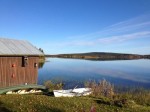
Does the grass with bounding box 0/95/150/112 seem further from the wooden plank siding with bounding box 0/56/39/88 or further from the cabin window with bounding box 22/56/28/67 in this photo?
the cabin window with bounding box 22/56/28/67

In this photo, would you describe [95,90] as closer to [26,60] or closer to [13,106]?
[26,60]

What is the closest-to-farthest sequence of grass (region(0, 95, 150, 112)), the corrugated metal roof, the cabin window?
grass (region(0, 95, 150, 112)) → the corrugated metal roof → the cabin window

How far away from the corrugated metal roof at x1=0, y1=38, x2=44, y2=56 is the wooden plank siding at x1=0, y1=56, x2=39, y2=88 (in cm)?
54

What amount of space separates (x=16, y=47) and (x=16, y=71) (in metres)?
3.10

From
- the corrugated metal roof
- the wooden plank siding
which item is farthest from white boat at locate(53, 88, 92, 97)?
the corrugated metal roof

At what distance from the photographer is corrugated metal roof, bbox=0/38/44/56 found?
2591cm

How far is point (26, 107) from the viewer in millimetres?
16172

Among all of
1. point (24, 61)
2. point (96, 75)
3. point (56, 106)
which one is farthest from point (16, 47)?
point (96, 75)

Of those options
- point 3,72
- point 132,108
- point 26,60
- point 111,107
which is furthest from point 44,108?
point 26,60

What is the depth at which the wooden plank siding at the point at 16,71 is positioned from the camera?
25.1 m

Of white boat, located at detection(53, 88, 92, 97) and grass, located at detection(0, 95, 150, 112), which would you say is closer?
grass, located at detection(0, 95, 150, 112)

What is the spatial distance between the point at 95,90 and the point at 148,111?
10446 mm

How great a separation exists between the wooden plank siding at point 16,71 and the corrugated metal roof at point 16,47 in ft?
1.76

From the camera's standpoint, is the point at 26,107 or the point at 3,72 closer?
the point at 26,107
